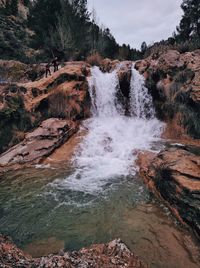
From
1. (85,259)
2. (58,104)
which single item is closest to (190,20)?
(58,104)

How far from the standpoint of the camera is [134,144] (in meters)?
11.2

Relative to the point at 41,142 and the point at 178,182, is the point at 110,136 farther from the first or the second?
the point at 178,182

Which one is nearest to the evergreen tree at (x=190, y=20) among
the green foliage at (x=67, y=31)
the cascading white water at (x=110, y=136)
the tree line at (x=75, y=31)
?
the tree line at (x=75, y=31)

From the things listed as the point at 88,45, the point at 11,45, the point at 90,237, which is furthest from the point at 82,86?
the point at 11,45

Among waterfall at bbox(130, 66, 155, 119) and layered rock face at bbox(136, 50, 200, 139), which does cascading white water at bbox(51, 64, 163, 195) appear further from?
layered rock face at bbox(136, 50, 200, 139)

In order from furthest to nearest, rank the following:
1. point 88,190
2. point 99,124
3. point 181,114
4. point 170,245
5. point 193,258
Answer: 1. point 99,124
2. point 181,114
3. point 88,190
4. point 170,245
5. point 193,258

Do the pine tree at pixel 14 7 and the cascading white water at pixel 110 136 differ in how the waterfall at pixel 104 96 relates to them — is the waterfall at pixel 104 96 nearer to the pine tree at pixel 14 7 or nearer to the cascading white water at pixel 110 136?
the cascading white water at pixel 110 136

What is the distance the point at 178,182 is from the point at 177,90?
7.82m

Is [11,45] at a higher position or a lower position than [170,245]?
higher

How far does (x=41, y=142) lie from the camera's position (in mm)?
11086

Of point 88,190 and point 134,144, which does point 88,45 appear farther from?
point 88,190

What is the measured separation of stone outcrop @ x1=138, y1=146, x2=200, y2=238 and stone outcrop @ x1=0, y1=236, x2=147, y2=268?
1847 millimetres

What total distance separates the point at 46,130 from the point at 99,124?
9.74 feet

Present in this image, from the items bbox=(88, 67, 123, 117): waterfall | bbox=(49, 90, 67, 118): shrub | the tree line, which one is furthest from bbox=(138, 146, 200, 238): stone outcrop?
the tree line
